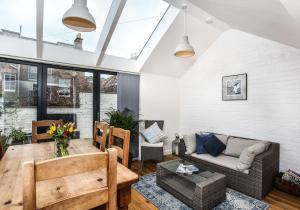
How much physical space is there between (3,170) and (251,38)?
4.19 meters

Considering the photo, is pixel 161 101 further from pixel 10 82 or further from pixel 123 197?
pixel 123 197

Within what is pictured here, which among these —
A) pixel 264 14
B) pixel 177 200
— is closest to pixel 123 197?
pixel 177 200

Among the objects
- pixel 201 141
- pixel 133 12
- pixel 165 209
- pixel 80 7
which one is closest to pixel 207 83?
pixel 201 141

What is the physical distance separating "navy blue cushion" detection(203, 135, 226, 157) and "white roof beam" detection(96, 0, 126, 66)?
267 centimetres

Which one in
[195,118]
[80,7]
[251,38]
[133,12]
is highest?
[133,12]

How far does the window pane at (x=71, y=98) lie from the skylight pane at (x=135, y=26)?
0.91 meters

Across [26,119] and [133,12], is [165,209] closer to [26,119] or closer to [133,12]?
[26,119]

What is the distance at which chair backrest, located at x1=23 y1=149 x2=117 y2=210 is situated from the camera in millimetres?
678

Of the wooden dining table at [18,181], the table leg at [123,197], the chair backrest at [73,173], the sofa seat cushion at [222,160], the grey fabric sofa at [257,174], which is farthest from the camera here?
the sofa seat cushion at [222,160]

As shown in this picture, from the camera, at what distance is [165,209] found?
2211 millimetres

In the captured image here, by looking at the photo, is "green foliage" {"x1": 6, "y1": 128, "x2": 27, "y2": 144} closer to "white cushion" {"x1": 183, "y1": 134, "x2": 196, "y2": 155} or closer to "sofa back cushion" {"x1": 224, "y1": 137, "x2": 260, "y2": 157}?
"white cushion" {"x1": 183, "y1": 134, "x2": 196, "y2": 155}

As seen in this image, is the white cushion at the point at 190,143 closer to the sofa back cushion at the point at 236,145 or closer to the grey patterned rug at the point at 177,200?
the sofa back cushion at the point at 236,145

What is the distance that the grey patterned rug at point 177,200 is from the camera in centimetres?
225

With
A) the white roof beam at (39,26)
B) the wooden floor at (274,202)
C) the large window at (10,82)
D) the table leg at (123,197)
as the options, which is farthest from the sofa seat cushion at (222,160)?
the large window at (10,82)
